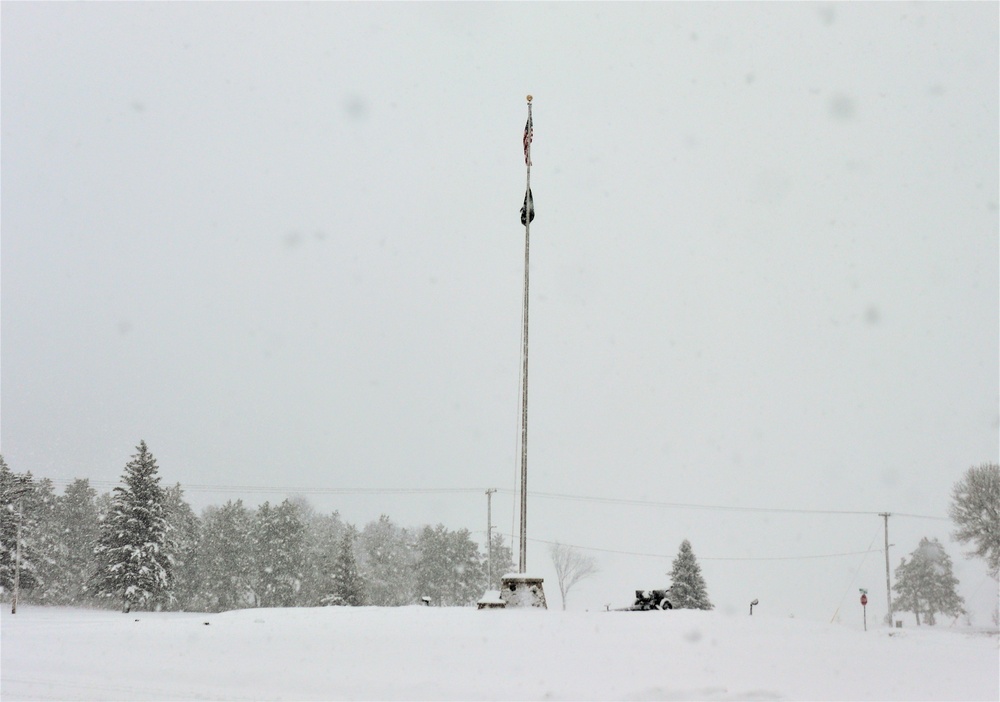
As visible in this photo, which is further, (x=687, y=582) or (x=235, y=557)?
(x=235, y=557)

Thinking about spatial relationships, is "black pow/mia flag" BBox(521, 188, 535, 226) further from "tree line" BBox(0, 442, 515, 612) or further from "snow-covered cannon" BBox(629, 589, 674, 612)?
"tree line" BBox(0, 442, 515, 612)

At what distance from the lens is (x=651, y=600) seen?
15375 millimetres

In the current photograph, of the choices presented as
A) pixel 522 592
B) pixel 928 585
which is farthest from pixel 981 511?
pixel 522 592

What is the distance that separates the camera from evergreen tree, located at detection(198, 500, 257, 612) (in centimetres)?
5778

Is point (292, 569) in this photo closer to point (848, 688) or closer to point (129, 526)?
point (129, 526)

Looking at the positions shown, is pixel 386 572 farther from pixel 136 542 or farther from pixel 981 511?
pixel 981 511

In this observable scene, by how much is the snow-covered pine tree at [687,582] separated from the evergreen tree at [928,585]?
30063 mm

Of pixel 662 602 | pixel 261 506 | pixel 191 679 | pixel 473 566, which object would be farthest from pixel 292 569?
pixel 191 679

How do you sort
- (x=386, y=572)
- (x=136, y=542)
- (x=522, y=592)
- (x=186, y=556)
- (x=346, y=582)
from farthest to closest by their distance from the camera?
1. (x=386, y=572)
2. (x=186, y=556)
3. (x=346, y=582)
4. (x=136, y=542)
5. (x=522, y=592)

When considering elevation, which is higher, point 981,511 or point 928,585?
point 981,511

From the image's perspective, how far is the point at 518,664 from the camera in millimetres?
9102

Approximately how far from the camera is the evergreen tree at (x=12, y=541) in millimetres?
47531

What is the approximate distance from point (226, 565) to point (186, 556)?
307 centimetres

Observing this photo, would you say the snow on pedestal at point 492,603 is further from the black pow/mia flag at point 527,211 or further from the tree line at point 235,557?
the tree line at point 235,557
